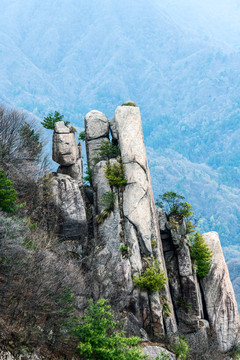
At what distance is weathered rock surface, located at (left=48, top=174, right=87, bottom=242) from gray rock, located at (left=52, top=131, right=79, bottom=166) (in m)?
3.00

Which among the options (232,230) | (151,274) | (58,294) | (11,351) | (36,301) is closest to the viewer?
(11,351)

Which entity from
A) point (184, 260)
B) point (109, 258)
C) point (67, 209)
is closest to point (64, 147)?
point (67, 209)

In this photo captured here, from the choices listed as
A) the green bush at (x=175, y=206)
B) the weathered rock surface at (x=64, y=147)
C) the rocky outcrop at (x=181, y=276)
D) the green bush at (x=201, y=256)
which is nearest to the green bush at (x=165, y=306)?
the rocky outcrop at (x=181, y=276)

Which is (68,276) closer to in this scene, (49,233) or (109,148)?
(49,233)

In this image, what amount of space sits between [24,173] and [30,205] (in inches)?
117

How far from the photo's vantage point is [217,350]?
3017 cm

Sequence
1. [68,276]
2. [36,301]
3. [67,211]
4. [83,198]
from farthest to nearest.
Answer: [83,198], [67,211], [68,276], [36,301]

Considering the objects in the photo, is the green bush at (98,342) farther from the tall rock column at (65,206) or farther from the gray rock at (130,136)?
the gray rock at (130,136)

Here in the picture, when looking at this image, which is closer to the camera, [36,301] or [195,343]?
→ [36,301]

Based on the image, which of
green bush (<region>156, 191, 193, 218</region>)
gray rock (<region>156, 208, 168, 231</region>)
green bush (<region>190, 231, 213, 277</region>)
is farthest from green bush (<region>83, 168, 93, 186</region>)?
green bush (<region>190, 231, 213, 277</region>)

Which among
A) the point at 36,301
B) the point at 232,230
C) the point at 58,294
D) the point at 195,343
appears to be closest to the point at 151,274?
the point at 195,343

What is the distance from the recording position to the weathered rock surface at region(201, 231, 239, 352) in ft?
107

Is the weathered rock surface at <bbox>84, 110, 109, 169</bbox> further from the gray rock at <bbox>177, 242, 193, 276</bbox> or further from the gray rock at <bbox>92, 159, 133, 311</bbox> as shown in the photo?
the gray rock at <bbox>177, 242, 193, 276</bbox>

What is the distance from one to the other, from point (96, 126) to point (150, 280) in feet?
51.5
